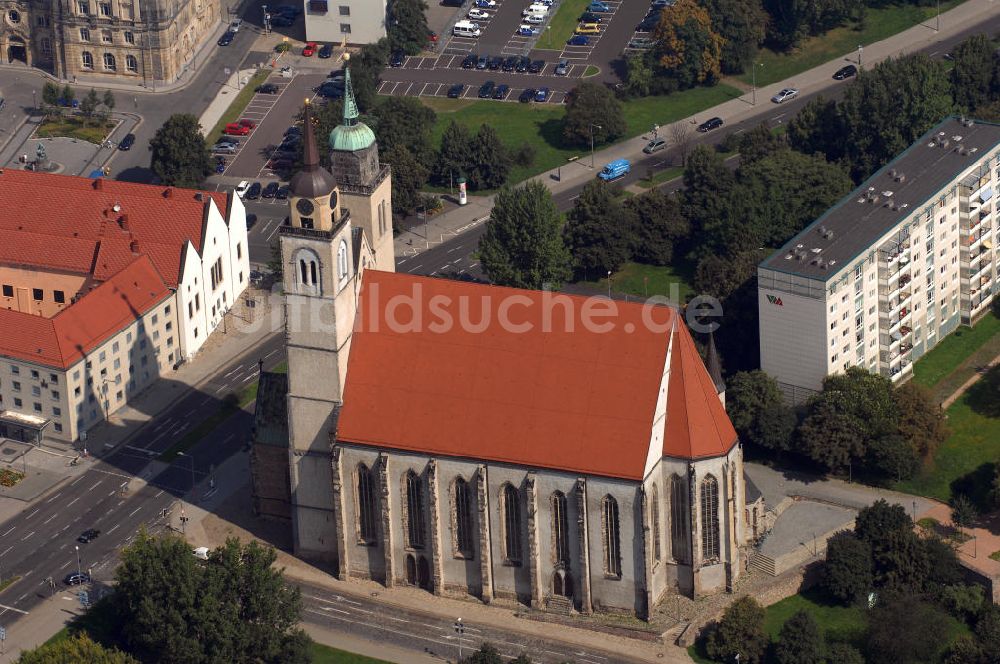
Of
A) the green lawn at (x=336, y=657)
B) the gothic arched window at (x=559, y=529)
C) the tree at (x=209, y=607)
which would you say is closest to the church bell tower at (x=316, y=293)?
the tree at (x=209, y=607)

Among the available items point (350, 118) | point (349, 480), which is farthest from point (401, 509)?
point (350, 118)

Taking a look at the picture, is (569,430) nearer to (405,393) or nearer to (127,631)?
(405,393)

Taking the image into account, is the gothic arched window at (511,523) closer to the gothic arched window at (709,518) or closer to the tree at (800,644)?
the gothic arched window at (709,518)

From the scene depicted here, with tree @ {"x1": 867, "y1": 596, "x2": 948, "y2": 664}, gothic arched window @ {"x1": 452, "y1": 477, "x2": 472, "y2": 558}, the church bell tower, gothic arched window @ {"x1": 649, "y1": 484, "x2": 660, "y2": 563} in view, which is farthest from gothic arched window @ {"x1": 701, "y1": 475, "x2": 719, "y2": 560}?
the church bell tower

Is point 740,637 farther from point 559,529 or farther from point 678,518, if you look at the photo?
point 559,529

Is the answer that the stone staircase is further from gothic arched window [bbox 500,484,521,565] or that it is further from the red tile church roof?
the red tile church roof

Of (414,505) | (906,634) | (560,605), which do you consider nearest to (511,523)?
(560,605)
